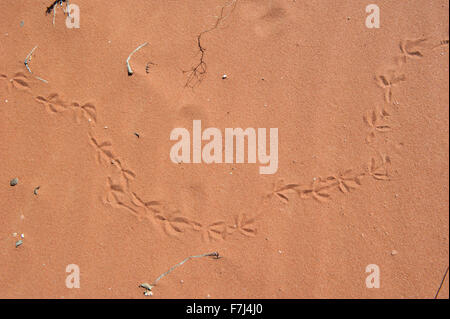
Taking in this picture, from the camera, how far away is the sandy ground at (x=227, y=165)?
130 inches

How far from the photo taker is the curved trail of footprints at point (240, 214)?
333 centimetres

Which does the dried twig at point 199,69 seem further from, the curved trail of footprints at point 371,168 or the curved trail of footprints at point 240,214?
the curved trail of footprints at point 371,168

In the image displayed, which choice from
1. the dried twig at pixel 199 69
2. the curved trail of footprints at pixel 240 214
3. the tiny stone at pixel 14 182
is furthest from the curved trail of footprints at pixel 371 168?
the tiny stone at pixel 14 182

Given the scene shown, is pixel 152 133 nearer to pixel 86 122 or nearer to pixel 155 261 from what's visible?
pixel 86 122

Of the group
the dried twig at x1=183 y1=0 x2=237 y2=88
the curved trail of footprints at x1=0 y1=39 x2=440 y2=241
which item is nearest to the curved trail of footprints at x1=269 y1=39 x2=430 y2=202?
the curved trail of footprints at x1=0 y1=39 x2=440 y2=241

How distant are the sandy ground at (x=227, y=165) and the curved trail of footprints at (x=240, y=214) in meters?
0.01

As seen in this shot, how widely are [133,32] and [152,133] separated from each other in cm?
96

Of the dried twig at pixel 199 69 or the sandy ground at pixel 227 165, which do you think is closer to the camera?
the sandy ground at pixel 227 165

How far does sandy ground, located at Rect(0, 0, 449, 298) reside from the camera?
3305mm

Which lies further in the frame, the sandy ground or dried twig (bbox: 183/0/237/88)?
dried twig (bbox: 183/0/237/88)

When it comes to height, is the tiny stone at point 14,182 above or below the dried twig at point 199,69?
below

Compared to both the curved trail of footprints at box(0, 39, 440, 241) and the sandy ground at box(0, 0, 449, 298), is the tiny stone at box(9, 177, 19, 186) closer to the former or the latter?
the sandy ground at box(0, 0, 449, 298)

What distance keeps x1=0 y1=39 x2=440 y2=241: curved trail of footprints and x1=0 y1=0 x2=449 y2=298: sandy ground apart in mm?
13

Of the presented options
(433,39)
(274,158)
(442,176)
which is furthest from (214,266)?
(433,39)
